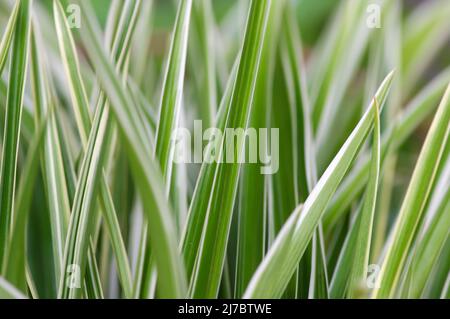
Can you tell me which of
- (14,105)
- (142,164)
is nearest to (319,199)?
(142,164)

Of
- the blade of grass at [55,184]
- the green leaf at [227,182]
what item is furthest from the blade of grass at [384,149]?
the blade of grass at [55,184]

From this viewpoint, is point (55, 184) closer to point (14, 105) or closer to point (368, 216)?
point (14, 105)

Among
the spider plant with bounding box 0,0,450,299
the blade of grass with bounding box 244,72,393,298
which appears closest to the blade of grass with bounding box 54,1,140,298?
the spider plant with bounding box 0,0,450,299

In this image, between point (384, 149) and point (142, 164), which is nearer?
point (142, 164)

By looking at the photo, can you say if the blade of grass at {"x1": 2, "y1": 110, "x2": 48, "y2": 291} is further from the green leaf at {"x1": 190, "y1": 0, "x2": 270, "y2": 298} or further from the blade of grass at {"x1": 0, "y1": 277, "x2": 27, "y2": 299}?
the green leaf at {"x1": 190, "y1": 0, "x2": 270, "y2": 298}

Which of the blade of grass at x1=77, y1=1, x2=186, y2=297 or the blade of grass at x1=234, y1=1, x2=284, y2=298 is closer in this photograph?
the blade of grass at x1=77, y1=1, x2=186, y2=297

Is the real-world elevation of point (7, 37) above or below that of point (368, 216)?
above

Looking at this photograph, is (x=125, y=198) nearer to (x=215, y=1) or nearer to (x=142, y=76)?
(x=142, y=76)

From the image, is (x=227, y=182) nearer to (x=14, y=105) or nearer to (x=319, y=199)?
(x=319, y=199)
